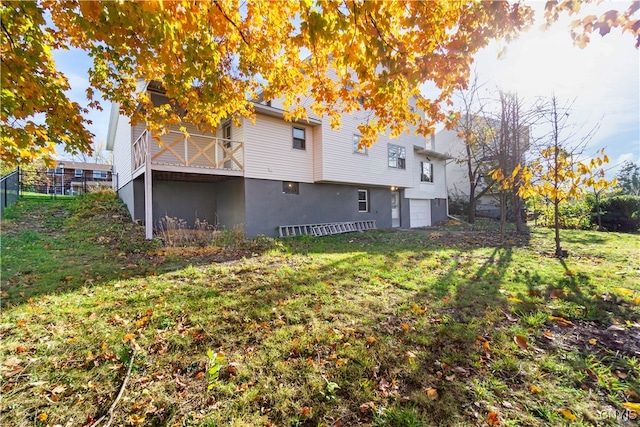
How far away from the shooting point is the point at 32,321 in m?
3.46

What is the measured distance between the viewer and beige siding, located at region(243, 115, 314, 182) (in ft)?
35.9

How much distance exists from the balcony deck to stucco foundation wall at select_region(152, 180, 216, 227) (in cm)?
116

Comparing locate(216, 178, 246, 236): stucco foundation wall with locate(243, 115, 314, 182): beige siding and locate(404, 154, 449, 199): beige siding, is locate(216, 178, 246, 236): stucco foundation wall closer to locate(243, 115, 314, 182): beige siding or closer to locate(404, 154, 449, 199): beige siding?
locate(243, 115, 314, 182): beige siding

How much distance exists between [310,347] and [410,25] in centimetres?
444

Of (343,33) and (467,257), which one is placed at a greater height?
(343,33)

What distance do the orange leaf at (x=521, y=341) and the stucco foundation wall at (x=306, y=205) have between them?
30.0 ft

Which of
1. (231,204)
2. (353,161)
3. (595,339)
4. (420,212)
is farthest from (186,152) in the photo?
(420,212)

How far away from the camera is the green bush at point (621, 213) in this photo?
14500mm

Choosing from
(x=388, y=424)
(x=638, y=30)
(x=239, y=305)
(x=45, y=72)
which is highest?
(x=45, y=72)

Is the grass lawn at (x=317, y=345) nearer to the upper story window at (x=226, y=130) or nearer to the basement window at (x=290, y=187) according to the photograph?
the basement window at (x=290, y=187)

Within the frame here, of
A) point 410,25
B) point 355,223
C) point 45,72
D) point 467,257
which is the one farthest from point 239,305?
point 355,223

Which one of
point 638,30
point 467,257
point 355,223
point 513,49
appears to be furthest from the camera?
point 355,223

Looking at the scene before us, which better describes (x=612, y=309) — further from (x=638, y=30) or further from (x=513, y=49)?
(x=513, y=49)

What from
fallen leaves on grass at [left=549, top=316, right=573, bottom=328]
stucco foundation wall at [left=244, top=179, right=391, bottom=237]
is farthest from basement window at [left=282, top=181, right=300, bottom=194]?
fallen leaves on grass at [left=549, top=316, right=573, bottom=328]
